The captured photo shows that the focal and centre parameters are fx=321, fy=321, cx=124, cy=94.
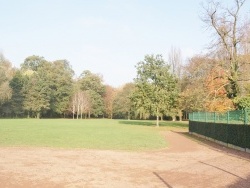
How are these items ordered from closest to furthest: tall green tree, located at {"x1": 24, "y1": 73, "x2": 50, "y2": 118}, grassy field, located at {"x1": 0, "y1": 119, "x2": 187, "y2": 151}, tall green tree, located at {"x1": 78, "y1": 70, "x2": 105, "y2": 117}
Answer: grassy field, located at {"x1": 0, "y1": 119, "x2": 187, "y2": 151}
tall green tree, located at {"x1": 24, "y1": 73, "x2": 50, "y2": 118}
tall green tree, located at {"x1": 78, "y1": 70, "x2": 105, "y2": 117}

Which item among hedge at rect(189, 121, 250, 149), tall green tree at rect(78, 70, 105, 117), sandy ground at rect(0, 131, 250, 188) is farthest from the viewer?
tall green tree at rect(78, 70, 105, 117)

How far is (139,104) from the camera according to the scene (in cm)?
4734

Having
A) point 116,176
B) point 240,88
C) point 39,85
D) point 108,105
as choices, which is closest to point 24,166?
point 116,176

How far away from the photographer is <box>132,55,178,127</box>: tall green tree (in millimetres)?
46781

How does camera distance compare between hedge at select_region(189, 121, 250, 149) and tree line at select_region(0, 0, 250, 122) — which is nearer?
hedge at select_region(189, 121, 250, 149)

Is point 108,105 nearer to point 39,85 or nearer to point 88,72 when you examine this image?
point 88,72

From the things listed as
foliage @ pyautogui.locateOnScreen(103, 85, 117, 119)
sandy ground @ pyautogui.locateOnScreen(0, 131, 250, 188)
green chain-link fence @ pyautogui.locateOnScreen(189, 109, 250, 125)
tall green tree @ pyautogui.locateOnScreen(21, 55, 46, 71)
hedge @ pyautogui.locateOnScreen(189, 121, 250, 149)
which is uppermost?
tall green tree @ pyautogui.locateOnScreen(21, 55, 46, 71)

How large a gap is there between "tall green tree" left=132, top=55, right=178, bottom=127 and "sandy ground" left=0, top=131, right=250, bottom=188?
32417mm

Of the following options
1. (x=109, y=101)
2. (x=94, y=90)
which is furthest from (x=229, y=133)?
(x=109, y=101)

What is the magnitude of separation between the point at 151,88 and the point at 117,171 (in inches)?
1433

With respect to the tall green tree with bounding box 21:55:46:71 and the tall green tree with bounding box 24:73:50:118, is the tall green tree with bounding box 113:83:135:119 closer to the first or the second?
the tall green tree with bounding box 24:73:50:118

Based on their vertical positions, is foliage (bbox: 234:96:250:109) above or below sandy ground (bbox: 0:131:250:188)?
above

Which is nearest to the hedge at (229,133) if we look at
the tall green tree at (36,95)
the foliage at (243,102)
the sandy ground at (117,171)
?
the sandy ground at (117,171)

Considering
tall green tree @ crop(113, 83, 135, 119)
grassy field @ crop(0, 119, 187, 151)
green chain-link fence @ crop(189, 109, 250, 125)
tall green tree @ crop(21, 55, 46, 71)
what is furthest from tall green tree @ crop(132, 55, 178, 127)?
tall green tree @ crop(21, 55, 46, 71)
